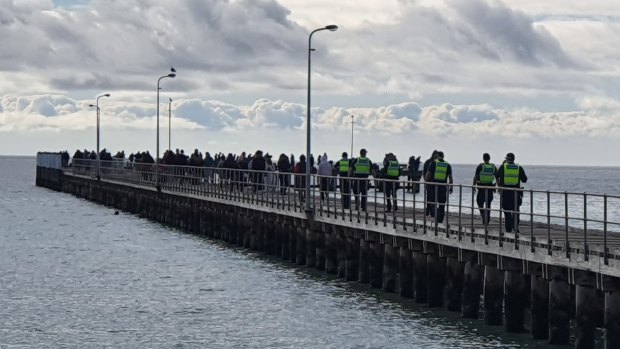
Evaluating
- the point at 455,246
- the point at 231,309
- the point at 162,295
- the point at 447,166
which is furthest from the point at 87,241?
the point at 455,246

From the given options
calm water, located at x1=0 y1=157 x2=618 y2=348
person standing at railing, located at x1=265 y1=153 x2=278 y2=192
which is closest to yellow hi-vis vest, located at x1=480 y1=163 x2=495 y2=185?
calm water, located at x1=0 y1=157 x2=618 y2=348

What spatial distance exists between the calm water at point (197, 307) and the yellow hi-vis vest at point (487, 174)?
3.35 metres

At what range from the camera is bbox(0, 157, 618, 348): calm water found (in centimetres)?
2489

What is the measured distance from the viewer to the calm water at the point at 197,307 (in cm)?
2489

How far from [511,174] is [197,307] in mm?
9973

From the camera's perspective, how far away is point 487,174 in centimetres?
2688

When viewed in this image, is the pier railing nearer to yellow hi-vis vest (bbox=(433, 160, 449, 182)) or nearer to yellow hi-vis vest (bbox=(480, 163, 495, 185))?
yellow hi-vis vest (bbox=(433, 160, 449, 182))

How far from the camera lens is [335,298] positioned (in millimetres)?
30578

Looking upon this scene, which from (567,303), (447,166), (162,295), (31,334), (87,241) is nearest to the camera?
(567,303)

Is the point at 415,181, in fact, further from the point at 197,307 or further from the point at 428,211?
the point at 197,307

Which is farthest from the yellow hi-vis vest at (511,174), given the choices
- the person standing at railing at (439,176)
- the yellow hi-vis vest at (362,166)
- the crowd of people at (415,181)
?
the yellow hi-vis vest at (362,166)

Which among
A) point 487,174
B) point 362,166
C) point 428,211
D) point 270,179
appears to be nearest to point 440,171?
point 487,174

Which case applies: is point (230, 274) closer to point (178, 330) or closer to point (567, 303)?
point (178, 330)

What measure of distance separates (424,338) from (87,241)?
33733 mm
